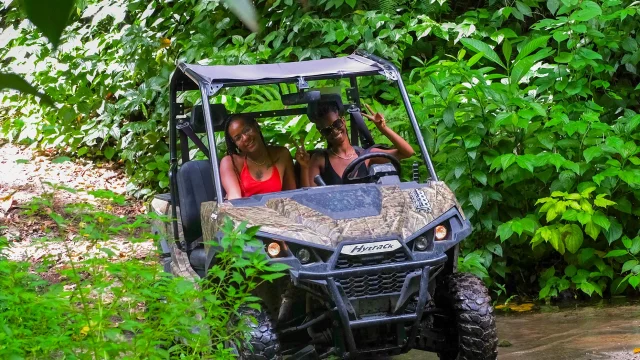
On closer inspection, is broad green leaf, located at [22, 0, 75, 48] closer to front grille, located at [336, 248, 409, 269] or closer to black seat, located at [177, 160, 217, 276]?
front grille, located at [336, 248, 409, 269]

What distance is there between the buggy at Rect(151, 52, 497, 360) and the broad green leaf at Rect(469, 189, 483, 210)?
1427mm

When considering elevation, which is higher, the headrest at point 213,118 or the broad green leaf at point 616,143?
the headrest at point 213,118

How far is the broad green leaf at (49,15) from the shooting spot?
17.1 inches

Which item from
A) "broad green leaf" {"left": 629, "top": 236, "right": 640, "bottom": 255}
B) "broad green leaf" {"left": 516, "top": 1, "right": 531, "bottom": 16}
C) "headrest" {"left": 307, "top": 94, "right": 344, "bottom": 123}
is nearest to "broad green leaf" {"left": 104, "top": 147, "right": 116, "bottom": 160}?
"broad green leaf" {"left": 516, "top": 1, "right": 531, "bottom": 16}

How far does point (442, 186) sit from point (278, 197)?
0.80 m

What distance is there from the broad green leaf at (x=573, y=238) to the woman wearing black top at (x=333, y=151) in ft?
5.21

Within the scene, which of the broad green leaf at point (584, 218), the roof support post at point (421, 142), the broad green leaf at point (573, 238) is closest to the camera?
the roof support post at point (421, 142)

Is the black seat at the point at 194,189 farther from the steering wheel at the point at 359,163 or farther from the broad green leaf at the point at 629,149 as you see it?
the broad green leaf at the point at 629,149

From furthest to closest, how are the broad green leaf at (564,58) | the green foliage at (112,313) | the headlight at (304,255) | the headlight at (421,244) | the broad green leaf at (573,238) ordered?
1. the broad green leaf at (564,58)
2. the broad green leaf at (573,238)
3. the headlight at (421,244)
4. the headlight at (304,255)
5. the green foliage at (112,313)

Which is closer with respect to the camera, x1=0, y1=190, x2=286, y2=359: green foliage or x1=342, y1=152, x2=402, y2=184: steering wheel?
x1=0, y1=190, x2=286, y2=359: green foliage

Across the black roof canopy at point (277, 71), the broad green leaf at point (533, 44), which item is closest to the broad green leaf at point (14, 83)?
the black roof canopy at point (277, 71)

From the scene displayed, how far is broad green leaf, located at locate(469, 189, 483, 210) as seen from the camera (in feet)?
20.7

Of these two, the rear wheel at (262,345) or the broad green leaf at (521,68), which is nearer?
the rear wheel at (262,345)

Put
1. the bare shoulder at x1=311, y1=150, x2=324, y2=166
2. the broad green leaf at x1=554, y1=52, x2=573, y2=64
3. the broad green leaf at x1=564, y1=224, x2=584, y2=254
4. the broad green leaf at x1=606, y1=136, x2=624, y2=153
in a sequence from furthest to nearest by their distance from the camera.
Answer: the broad green leaf at x1=554, y1=52, x2=573, y2=64
the broad green leaf at x1=606, y1=136, x2=624, y2=153
the broad green leaf at x1=564, y1=224, x2=584, y2=254
the bare shoulder at x1=311, y1=150, x2=324, y2=166
